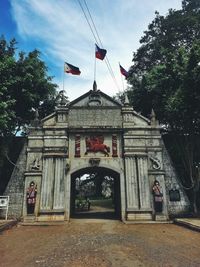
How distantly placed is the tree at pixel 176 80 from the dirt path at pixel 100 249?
20.2 ft

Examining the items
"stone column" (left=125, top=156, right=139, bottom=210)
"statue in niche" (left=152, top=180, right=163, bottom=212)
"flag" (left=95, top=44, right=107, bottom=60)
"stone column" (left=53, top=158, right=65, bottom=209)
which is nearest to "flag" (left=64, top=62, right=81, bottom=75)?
"flag" (left=95, top=44, right=107, bottom=60)

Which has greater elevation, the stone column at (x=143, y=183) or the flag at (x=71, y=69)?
the flag at (x=71, y=69)

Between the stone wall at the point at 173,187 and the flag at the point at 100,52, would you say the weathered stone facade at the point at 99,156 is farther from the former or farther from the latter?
the flag at the point at 100,52

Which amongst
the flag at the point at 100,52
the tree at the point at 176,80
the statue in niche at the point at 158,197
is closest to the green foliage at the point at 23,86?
the flag at the point at 100,52

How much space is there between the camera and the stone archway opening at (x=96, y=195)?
14617 millimetres

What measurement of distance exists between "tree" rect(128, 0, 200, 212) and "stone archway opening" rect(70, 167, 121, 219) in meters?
4.88

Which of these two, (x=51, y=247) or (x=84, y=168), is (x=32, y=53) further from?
(x=51, y=247)

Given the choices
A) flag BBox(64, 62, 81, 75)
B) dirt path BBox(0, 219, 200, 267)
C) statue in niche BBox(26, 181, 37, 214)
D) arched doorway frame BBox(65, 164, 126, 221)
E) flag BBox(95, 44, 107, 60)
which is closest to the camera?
dirt path BBox(0, 219, 200, 267)

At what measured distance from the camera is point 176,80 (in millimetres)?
14609

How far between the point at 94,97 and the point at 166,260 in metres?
10.7

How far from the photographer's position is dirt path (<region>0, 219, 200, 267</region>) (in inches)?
220

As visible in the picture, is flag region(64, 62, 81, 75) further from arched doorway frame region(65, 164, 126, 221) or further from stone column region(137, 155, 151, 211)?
stone column region(137, 155, 151, 211)

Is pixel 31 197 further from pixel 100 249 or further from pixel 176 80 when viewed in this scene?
pixel 176 80

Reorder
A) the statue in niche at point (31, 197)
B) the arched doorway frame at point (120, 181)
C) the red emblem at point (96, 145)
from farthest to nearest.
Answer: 1. the red emblem at point (96, 145)
2. the arched doorway frame at point (120, 181)
3. the statue in niche at point (31, 197)
